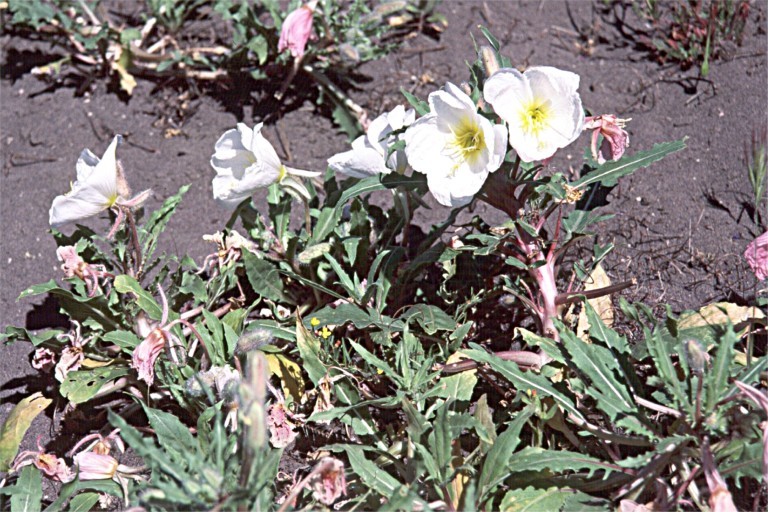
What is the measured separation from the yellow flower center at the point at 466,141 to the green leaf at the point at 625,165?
323 mm

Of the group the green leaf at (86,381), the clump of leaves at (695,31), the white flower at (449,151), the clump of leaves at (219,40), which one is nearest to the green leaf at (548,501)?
the white flower at (449,151)

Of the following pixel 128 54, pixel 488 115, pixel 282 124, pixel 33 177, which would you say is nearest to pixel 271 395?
pixel 488 115

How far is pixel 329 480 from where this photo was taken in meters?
1.71

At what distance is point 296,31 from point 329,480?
191 centimetres

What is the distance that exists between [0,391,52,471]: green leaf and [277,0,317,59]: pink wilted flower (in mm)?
1532

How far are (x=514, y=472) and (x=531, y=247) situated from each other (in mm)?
654

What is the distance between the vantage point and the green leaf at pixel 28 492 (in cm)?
204

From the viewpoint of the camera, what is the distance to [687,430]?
1.79 m

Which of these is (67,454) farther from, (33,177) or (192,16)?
(192,16)

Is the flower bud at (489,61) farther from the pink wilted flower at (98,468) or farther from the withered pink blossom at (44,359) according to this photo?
the withered pink blossom at (44,359)

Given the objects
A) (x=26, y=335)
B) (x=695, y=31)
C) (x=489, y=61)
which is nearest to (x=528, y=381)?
(x=489, y=61)

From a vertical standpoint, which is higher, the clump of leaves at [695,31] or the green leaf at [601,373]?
the clump of leaves at [695,31]

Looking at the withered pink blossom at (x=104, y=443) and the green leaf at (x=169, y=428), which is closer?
the green leaf at (x=169, y=428)

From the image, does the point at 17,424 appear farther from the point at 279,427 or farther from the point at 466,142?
the point at 466,142
